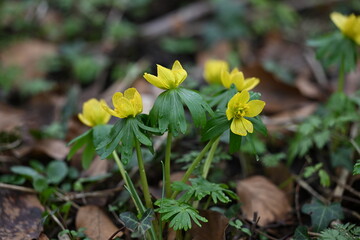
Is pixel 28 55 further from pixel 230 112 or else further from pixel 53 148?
pixel 230 112

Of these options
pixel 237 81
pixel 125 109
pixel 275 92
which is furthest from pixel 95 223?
pixel 275 92

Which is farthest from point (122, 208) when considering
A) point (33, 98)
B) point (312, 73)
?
point (312, 73)

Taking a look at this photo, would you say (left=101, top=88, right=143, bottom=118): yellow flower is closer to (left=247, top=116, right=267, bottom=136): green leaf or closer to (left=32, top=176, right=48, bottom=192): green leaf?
(left=247, top=116, right=267, bottom=136): green leaf

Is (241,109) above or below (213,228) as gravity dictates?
above

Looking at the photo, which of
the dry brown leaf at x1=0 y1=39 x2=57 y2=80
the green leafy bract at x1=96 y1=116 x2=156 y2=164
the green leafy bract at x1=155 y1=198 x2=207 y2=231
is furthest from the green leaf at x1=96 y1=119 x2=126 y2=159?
the dry brown leaf at x1=0 y1=39 x2=57 y2=80

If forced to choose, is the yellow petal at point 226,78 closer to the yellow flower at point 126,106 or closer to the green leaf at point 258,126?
the green leaf at point 258,126
